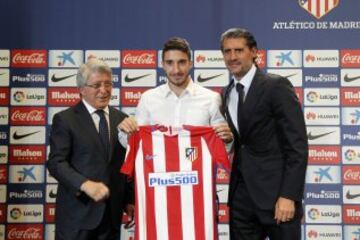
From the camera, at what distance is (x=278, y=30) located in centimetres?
334

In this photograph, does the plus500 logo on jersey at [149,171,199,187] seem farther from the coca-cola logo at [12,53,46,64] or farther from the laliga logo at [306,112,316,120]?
the coca-cola logo at [12,53,46,64]

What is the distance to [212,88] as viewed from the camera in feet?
11.0

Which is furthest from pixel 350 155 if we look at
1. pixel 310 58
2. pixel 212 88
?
pixel 212 88

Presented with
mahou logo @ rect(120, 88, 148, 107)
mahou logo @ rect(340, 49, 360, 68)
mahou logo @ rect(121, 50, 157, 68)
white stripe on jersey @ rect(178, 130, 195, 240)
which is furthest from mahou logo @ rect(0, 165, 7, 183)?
mahou logo @ rect(340, 49, 360, 68)

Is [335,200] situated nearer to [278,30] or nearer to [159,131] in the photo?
[278,30]

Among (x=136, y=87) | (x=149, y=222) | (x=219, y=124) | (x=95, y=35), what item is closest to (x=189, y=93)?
(x=219, y=124)

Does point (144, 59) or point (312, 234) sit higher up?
point (144, 59)

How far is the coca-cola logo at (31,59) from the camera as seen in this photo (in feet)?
11.1

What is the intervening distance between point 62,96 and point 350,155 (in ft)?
6.79

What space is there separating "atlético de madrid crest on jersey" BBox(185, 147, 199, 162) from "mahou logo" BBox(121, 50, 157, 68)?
1.37 m

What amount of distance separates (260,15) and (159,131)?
1.61m

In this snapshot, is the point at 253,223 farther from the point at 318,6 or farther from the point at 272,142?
the point at 318,6

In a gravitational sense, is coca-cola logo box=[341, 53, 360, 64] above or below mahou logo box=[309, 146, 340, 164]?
above

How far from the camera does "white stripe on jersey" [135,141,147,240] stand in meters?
2.11
